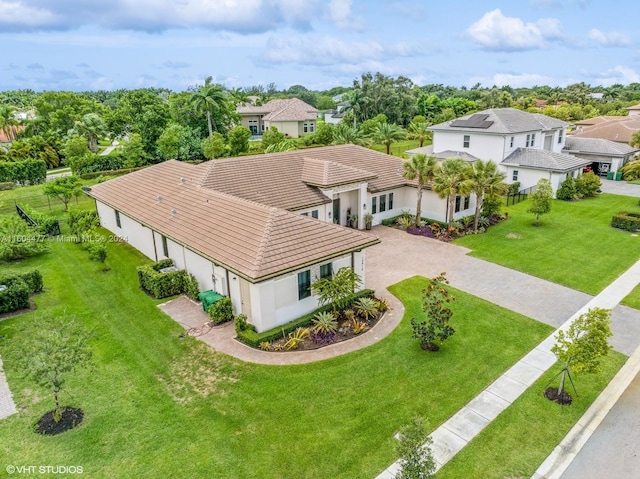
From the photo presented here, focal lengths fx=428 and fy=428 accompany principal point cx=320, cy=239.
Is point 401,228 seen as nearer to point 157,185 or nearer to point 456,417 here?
point 157,185

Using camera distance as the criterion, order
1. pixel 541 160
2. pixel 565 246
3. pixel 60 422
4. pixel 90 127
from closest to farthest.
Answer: pixel 60 422
pixel 565 246
pixel 541 160
pixel 90 127

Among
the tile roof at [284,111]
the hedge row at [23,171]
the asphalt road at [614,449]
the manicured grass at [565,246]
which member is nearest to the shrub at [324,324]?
the asphalt road at [614,449]

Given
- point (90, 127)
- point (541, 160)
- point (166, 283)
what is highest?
point (90, 127)

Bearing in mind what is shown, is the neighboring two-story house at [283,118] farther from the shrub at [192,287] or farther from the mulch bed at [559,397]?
the mulch bed at [559,397]

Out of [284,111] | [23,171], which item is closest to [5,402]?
[23,171]

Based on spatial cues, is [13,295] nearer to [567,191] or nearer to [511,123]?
[567,191]

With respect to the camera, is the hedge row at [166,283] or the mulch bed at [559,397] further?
the hedge row at [166,283]

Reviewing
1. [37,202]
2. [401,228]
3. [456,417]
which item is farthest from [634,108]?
[37,202]
